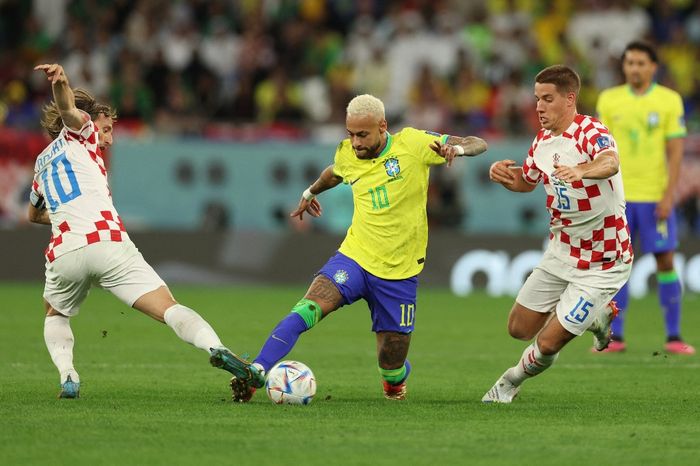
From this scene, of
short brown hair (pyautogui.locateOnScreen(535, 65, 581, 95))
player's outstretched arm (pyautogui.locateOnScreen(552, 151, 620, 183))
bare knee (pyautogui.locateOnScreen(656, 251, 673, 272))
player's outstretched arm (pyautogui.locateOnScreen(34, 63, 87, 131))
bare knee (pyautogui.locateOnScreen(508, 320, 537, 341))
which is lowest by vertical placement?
bare knee (pyautogui.locateOnScreen(508, 320, 537, 341))

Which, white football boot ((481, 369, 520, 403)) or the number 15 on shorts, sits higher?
the number 15 on shorts

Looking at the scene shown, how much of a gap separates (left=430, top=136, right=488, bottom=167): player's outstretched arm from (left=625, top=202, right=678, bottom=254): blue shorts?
3.94 metres

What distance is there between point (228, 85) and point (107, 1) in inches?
138

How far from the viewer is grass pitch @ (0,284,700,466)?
6738 millimetres

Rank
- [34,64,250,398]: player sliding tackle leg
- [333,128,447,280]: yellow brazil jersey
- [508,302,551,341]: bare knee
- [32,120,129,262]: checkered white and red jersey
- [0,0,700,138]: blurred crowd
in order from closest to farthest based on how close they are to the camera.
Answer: [34,64,250,398]: player sliding tackle leg → [32,120,129,262]: checkered white and red jersey → [333,128,447,280]: yellow brazil jersey → [508,302,551,341]: bare knee → [0,0,700,138]: blurred crowd

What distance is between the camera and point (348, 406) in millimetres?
8602

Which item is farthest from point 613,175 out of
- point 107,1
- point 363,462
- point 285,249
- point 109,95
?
point 107,1

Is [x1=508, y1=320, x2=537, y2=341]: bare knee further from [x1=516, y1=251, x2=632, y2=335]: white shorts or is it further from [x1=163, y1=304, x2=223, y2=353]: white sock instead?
[x1=163, y1=304, x2=223, y2=353]: white sock

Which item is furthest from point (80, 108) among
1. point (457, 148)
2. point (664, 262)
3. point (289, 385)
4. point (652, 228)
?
point (664, 262)

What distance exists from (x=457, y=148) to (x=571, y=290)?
47.2 inches

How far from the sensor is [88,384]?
959 cm

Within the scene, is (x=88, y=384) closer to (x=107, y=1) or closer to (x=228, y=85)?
(x=228, y=85)

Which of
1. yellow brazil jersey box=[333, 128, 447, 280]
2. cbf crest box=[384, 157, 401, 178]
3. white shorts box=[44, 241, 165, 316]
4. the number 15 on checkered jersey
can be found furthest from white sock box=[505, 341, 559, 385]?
the number 15 on checkered jersey

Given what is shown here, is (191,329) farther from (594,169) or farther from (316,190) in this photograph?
(594,169)
